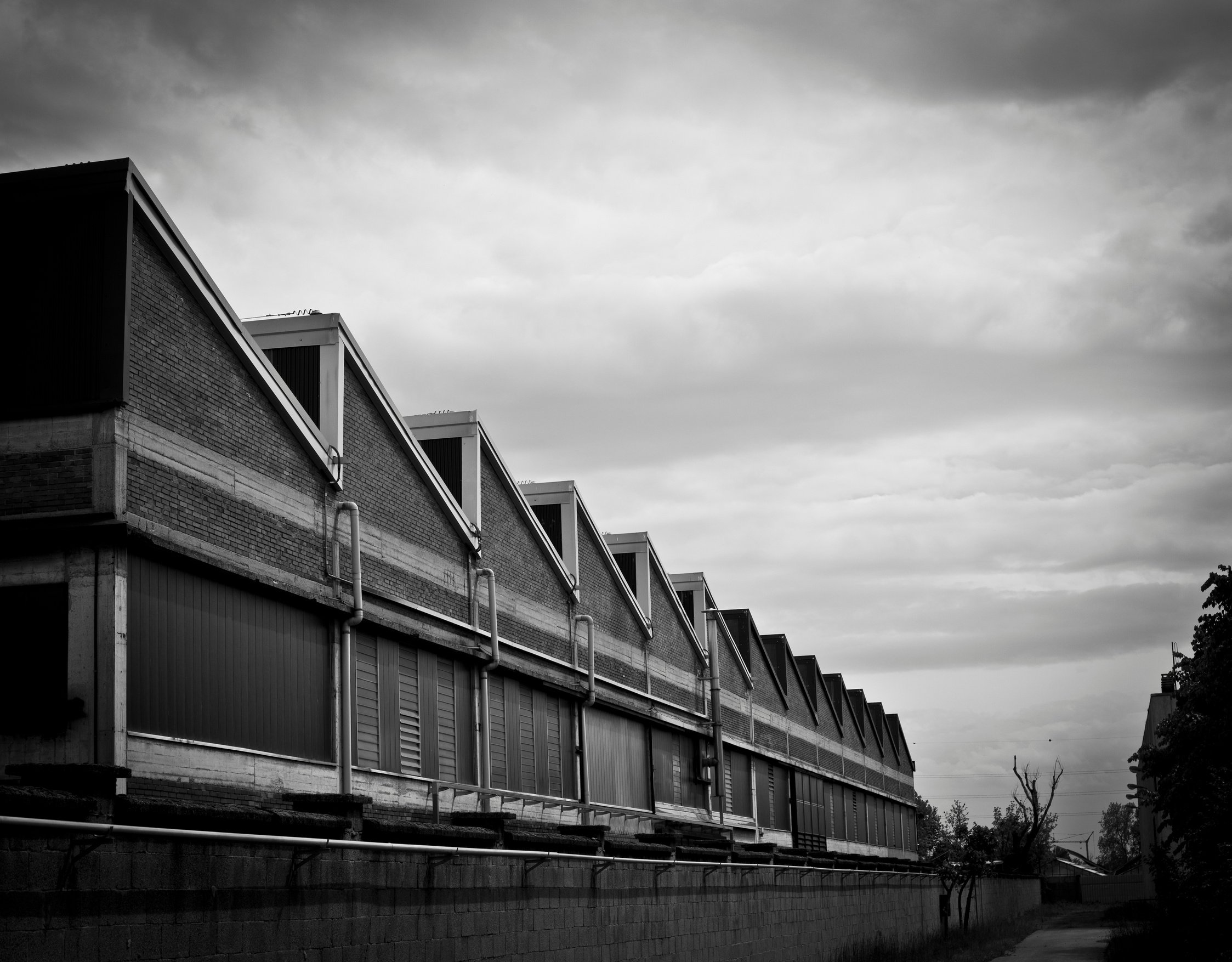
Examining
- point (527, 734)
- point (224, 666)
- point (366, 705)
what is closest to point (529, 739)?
point (527, 734)

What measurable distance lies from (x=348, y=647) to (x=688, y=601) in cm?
2066

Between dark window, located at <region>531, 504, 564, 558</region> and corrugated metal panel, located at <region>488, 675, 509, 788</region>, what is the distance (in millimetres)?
5187

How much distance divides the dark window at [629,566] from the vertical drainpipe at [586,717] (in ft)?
17.8

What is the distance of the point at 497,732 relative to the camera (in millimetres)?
23000

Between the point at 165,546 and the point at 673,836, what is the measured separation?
13.3m

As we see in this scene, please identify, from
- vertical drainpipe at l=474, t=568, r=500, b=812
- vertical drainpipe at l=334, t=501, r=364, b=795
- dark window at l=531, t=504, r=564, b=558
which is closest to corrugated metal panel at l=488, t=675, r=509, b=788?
vertical drainpipe at l=474, t=568, r=500, b=812

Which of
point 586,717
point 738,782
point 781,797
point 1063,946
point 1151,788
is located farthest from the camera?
point 1151,788

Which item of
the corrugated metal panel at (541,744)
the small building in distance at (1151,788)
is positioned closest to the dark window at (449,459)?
the corrugated metal panel at (541,744)

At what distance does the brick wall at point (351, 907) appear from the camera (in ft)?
29.8

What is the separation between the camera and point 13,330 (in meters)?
14.7

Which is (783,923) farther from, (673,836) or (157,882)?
(157,882)

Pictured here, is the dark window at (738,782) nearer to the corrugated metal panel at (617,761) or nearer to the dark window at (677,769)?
the dark window at (677,769)

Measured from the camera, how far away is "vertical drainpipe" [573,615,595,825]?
26703 millimetres

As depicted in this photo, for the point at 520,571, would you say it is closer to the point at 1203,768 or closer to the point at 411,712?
the point at 411,712
